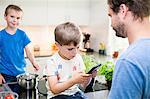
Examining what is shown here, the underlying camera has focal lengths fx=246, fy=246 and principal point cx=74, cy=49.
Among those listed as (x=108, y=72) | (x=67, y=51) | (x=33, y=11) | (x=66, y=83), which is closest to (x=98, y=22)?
(x=33, y=11)

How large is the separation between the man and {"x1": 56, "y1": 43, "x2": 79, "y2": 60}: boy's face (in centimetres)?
62

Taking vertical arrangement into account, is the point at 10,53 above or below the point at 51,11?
below

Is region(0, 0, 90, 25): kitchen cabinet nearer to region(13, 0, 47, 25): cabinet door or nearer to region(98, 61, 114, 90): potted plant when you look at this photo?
region(13, 0, 47, 25): cabinet door

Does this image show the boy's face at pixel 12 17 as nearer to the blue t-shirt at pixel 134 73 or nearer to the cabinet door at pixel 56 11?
the cabinet door at pixel 56 11

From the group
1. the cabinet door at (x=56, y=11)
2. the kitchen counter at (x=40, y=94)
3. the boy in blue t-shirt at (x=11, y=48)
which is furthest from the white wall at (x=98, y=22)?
the kitchen counter at (x=40, y=94)

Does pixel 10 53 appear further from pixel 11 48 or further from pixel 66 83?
pixel 66 83

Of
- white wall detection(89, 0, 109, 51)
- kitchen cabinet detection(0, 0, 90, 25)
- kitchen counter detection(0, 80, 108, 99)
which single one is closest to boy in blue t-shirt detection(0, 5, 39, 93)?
kitchen counter detection(0, 80, 108, 99)

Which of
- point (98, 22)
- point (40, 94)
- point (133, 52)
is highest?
point (98, 22)

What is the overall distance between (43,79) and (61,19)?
1990mm

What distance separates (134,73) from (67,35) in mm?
769

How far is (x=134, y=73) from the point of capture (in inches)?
32.2

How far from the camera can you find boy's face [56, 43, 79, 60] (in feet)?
5.07

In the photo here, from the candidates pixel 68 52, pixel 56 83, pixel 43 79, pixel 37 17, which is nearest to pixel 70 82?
pixel 56 83

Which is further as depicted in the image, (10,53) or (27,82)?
(10,53)
